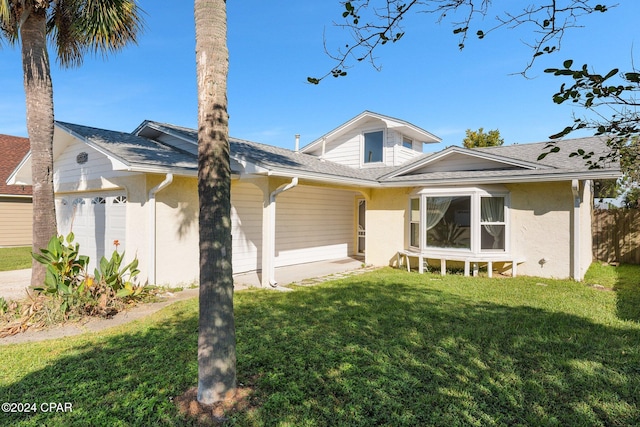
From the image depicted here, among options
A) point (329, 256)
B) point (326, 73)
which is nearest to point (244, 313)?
point (326, 73)

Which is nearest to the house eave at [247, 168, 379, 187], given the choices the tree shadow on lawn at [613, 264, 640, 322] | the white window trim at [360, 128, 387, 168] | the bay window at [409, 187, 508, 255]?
the bay window at [409, 187, 508, 255]

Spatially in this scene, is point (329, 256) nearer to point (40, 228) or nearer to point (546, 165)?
point (546, 165)

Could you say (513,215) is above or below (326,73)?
below

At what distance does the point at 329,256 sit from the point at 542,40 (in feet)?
37.3

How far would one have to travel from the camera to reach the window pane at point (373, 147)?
46.7ft

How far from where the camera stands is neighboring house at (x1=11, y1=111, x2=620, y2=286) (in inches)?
331

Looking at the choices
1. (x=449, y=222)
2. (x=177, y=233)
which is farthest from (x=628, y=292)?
(x=177, y=233)

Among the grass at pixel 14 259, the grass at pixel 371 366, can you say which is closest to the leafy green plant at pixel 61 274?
the grass at pixel 371 366

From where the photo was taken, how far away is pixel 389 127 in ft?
45.5

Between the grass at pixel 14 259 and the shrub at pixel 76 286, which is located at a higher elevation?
the shrub at pixel 76 286

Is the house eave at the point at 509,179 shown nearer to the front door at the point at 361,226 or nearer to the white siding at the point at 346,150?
the front door at the point at 361,226

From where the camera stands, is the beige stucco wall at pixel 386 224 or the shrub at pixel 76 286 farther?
the beige stucco wall at pixel 386 224

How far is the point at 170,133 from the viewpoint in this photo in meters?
9.89

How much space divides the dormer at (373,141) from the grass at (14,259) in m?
11.3
